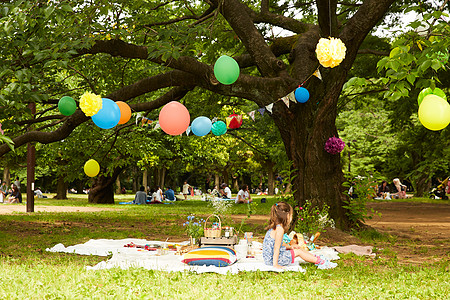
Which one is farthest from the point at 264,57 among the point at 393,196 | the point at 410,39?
the point at 393,196

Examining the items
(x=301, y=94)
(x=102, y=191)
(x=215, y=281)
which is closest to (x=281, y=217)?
(x=215, y=281)

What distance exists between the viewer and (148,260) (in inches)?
277

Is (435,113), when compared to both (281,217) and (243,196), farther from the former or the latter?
(243,196)

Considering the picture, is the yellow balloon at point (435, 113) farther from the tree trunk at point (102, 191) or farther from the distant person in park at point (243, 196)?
the tree trunk at point (102, 191)

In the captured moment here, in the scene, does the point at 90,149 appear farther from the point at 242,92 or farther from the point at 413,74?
the point at 413,74

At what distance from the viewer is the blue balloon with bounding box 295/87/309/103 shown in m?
9.73

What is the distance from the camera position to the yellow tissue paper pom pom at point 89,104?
748cm

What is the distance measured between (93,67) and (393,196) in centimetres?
2447

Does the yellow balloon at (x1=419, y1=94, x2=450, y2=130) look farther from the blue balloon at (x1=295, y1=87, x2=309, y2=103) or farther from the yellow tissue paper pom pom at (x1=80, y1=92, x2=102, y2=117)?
the yellow tissue paper pom pom at (x1=80, y1=92, x2=102, y2=117)

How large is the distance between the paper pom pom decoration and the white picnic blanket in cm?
246

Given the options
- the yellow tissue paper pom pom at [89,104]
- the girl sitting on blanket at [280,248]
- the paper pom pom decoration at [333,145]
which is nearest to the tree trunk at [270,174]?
the paper pom pom decoration at [333,145]

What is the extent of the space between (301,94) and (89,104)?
451cm

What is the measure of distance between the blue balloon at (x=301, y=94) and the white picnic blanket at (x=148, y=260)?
3.26 meters

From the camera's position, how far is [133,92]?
11047 mm
